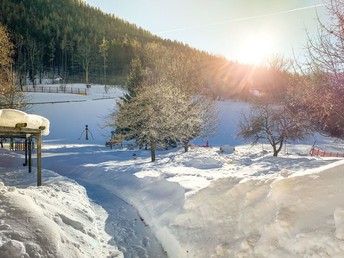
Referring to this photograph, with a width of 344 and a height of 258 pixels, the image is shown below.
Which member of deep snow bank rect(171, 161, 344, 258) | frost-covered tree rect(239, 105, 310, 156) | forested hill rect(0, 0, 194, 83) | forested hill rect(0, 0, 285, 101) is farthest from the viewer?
forested hill rect(0, 0, 194, 83)

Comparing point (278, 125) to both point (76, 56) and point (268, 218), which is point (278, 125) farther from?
point (76, 56)

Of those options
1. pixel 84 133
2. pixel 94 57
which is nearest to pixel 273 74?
pixel 84 133

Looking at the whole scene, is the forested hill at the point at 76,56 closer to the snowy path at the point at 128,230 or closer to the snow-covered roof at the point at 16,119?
the snow-covered roof at the point at 16,119

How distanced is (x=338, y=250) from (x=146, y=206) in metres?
7.23

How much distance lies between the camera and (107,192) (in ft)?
44.1

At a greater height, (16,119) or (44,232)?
(16,119)

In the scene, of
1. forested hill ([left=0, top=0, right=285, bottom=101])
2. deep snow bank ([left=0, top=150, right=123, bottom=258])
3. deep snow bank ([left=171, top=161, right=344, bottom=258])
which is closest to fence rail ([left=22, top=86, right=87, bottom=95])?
forested hill ([left=0, top=0, right=285, bottom=101])

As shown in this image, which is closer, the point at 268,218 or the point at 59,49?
the point at 268,218

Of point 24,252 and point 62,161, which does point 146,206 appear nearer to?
point 24,252

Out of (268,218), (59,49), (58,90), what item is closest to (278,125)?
(268,218)

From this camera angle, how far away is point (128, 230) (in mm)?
8789

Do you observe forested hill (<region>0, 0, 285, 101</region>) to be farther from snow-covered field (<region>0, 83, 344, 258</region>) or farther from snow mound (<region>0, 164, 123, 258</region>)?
snow mound (<region>0, 164, 123, 258</region>)

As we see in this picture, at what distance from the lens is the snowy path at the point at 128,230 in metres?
7.37

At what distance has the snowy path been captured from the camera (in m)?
7.37
